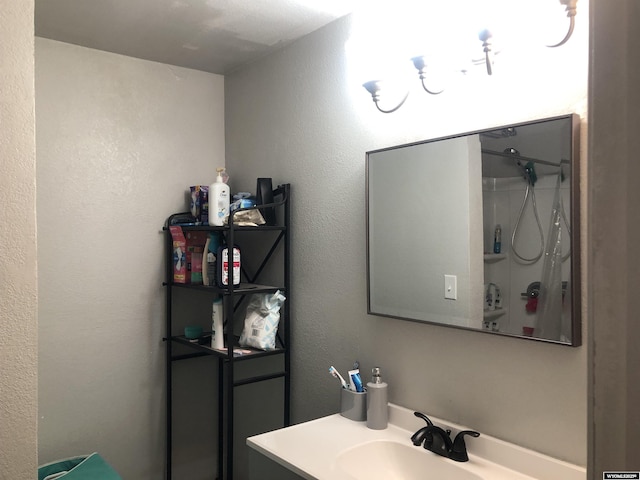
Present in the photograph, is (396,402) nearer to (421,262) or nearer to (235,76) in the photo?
(421,262)

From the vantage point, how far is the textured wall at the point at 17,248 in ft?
4.18

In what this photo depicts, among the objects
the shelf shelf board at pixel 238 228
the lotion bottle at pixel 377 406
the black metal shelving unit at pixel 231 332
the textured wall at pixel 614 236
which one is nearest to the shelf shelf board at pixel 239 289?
the black metal shelving unit at pixel 231 332

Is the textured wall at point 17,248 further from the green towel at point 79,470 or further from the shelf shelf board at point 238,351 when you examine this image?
the shelf shelf board at point 238,351

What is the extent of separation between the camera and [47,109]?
2154 millimetres

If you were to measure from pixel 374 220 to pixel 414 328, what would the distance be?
15.9 inches

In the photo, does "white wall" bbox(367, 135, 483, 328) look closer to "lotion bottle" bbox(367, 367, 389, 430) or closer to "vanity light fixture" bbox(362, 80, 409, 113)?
"vanity light fixture" bbox(362, 80, 409, 113)

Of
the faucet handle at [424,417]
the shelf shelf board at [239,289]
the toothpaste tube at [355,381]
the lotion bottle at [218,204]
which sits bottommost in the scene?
the faucet handle at [424,417]

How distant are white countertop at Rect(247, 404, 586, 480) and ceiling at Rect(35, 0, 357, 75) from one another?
1.51 metres

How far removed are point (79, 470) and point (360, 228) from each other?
57.0 inches

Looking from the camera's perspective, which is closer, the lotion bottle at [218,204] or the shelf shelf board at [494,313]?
the shelf shelf board at [494,313]

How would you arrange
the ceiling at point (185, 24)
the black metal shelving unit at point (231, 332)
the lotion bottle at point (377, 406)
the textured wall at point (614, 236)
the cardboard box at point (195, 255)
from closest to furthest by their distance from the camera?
the textured wall at point (614, 236) → the lotion bottle at point (377, 406) → the ceiling at point (185, 24) → the black metal shelving unit at point (231, 332) → the cardboard box at point (195, 255)

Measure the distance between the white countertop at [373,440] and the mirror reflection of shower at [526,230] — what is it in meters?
0.33

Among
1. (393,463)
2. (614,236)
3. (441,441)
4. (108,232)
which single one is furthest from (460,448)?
(108,232)

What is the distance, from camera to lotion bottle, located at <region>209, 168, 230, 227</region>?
2.21 meters
